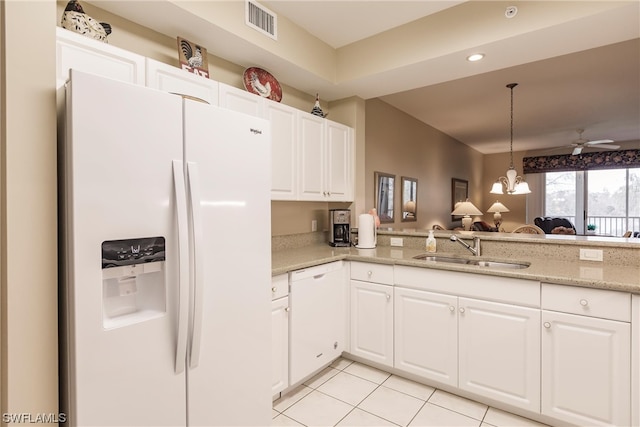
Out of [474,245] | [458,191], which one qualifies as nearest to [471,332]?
[474,245]

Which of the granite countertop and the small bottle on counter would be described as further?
the small bottle on counter

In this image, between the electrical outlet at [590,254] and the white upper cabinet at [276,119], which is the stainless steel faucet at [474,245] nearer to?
the electrical outlet at [590,254]

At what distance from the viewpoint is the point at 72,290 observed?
1075 millimetres

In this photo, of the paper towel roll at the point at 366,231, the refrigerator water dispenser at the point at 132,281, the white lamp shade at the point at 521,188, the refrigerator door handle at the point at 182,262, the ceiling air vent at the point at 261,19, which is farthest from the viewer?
the white lamp shade at the point at 521,188

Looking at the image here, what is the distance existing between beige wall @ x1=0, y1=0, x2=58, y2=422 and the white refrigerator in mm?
52

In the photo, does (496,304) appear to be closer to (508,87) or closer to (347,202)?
(347,202)

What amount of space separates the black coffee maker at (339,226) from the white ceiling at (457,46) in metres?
1.18

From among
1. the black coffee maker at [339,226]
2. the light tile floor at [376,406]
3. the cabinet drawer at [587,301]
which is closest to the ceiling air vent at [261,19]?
the black coffee maker at [339,226]

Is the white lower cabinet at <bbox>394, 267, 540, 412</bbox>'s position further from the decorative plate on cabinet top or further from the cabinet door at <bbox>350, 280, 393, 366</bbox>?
the decorative plate on cabinet top

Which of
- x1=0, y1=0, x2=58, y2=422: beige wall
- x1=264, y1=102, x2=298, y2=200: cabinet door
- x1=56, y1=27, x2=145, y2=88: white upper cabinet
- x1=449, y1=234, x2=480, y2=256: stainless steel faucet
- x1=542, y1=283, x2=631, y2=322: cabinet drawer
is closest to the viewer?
x1=0, y1=0, x2=58, y2=422: beige wall

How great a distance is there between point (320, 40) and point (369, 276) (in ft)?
6.63

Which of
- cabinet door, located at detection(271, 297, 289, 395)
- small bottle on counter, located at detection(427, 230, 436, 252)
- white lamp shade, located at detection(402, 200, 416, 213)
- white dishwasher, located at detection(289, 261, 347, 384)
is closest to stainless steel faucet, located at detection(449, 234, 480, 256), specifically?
small bottle on counter, located at detection(427, 230, 436, 252)

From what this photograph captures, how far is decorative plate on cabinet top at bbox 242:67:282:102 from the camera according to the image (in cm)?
256

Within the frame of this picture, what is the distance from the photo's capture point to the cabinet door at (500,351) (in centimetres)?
190
